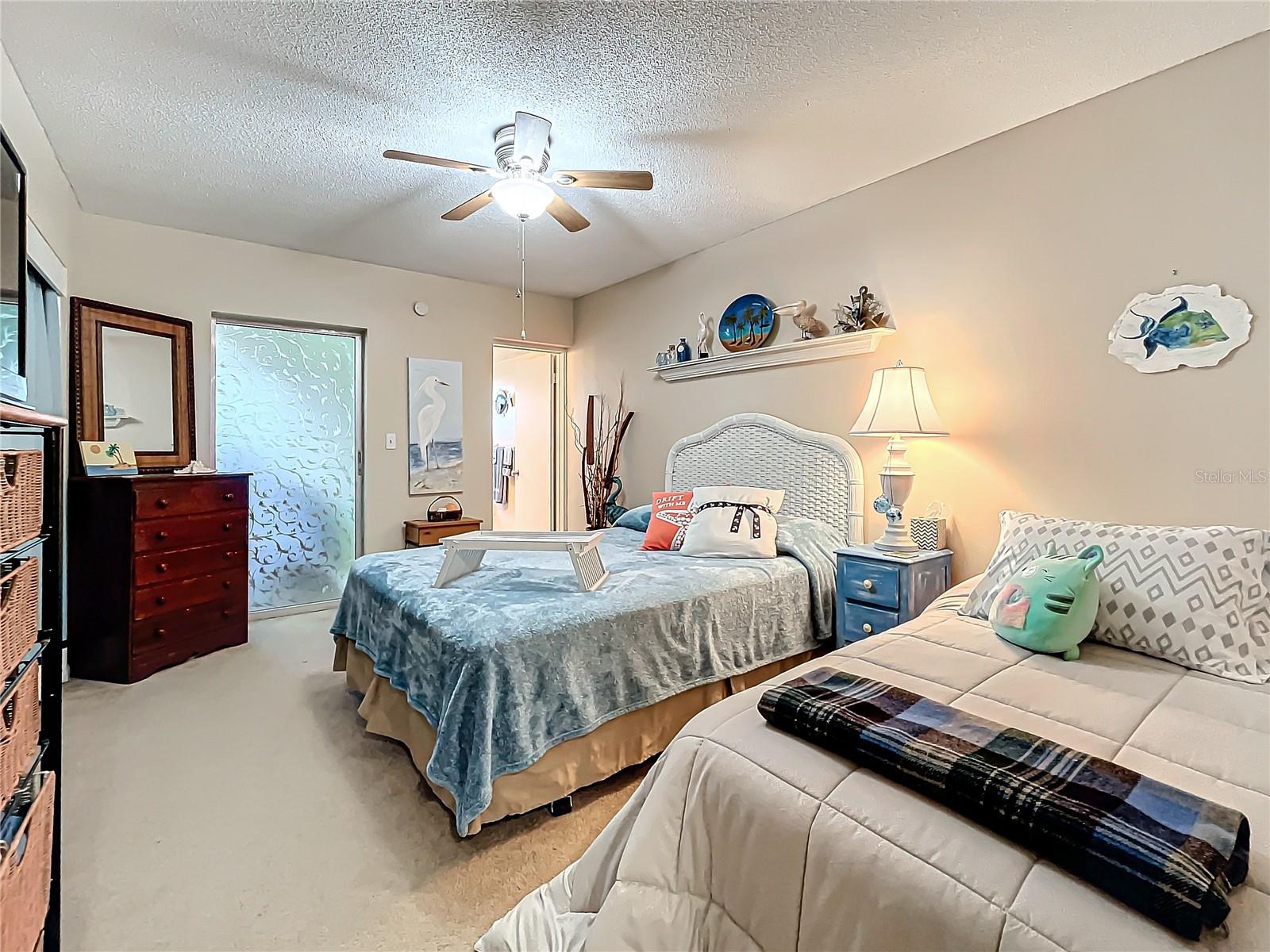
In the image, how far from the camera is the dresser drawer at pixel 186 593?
3.06 meters

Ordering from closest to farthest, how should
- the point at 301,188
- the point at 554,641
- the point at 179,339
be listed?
1. the point at 554,641
2. the point at 301,188
3. the point at 179,339

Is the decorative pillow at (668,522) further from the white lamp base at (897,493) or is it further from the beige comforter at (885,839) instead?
the beige comforter at (885,839)

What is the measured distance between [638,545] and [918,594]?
143 centimetres

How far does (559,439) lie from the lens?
17.9 ft

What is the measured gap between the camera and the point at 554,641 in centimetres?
190

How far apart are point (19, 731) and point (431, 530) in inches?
127

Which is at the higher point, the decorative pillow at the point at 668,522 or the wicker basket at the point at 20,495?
the wicker basket at the point at 20,495

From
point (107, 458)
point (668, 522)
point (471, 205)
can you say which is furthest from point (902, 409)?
point (107, 458)

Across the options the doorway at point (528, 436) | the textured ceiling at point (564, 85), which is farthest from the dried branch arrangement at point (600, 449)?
the textured ceiling at point (564, 85)

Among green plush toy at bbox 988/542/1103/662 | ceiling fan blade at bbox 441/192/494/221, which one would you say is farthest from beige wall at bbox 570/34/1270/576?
ceiling fan blade at bbox 441/192/494/221

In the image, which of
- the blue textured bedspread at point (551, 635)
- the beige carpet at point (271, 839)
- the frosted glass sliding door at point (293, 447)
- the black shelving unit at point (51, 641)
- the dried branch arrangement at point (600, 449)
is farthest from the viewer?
the dried branch arrangement at point (600, 449)

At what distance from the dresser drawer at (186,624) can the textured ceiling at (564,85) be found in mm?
2201

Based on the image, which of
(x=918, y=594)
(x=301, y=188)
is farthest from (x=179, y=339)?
(x=918, y=594)

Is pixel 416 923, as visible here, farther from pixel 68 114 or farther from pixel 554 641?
pixel 68 114
